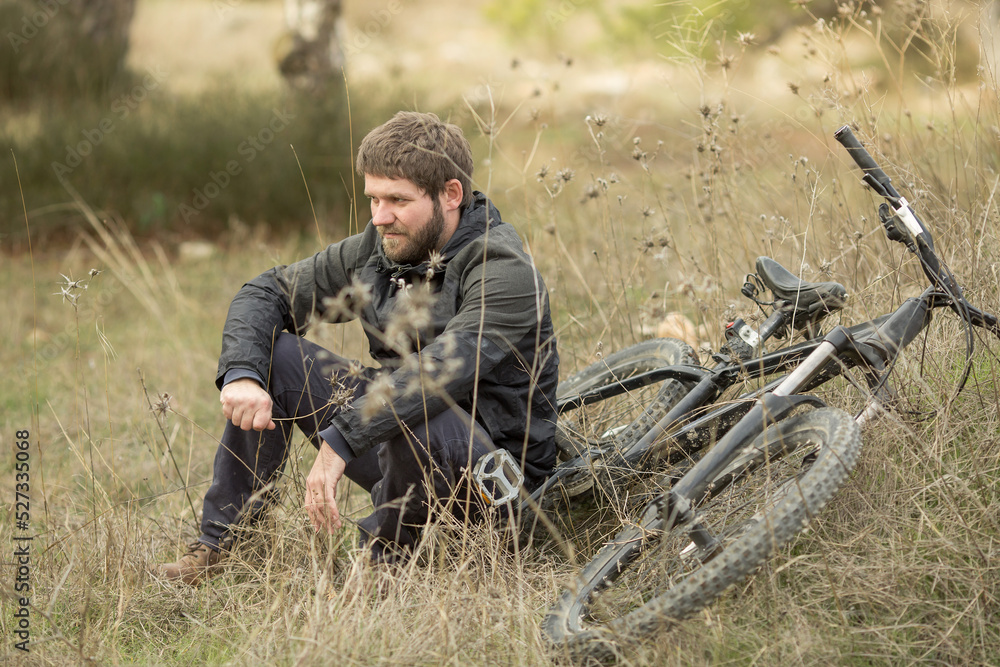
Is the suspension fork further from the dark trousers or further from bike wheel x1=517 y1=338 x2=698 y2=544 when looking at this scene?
the dark trousers

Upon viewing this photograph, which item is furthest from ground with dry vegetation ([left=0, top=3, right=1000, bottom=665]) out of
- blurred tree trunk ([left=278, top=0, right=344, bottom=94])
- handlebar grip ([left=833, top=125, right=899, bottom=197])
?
blurred tree trunk ([left=278, top=0, right=344, bottom=94])

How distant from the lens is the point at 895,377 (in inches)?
96.3

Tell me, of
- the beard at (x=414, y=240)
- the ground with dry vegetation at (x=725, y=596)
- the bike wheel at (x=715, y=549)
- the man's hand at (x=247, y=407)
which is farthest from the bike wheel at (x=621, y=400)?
the man's hand at (x=247, y=407)

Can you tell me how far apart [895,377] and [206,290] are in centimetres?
569

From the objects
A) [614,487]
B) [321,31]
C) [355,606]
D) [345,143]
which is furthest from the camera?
[321,31]

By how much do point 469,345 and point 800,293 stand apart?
874 millimetres

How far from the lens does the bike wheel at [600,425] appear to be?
2.50m

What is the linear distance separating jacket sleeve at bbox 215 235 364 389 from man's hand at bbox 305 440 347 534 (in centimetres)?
44

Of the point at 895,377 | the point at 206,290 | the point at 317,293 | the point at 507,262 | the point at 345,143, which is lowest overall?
the point at 206,290

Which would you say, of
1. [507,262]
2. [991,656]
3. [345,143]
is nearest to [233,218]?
[345,143]

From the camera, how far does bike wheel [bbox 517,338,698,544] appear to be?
250 cm

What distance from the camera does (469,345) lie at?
88.7 inches

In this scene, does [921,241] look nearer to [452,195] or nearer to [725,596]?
[725,596]

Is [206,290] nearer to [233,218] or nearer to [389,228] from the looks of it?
[233,218]
